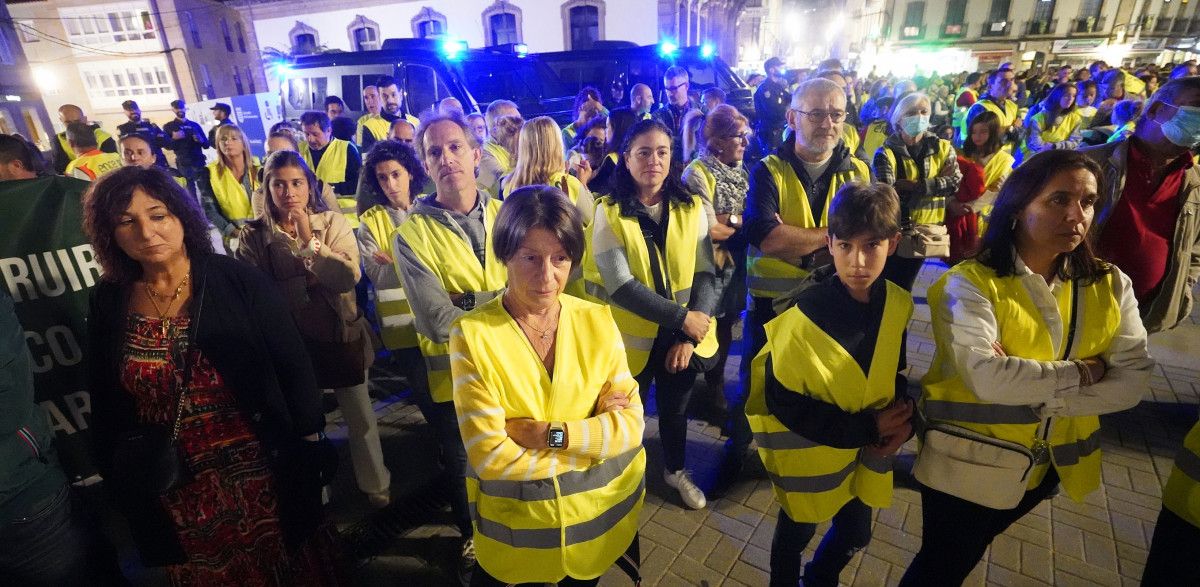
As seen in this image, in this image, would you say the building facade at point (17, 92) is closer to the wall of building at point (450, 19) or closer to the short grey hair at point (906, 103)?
the wall of building at point (450, 19)

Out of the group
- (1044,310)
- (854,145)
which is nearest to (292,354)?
(1044,310)

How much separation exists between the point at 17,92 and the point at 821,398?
42.0 meters

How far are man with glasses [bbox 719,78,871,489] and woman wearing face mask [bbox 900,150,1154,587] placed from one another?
1005mm

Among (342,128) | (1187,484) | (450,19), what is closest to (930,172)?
(1187,484)

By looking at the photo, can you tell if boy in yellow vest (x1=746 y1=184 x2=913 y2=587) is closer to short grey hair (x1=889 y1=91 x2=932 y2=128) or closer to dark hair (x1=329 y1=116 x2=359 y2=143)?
short grey hair (x1=889 y1=91 x2=932 y2=128)

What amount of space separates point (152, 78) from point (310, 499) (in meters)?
38.2

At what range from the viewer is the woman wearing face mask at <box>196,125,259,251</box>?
15.4ft

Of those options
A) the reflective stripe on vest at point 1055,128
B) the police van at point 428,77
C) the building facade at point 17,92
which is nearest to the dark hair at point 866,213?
the reflective stripe on vest at point 1055,128

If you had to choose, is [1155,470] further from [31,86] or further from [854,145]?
[31,86]

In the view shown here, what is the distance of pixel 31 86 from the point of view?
2853 cm

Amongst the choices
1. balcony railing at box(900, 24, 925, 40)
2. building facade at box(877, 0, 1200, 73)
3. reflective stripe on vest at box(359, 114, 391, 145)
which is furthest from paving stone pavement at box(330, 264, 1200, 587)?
balcony railing at box(900, 24, 925, 40)

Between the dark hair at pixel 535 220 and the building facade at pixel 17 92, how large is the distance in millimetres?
37389

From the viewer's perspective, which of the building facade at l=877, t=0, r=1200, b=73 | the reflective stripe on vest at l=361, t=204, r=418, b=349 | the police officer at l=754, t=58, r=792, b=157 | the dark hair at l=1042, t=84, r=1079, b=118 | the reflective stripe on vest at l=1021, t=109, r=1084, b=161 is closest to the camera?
the reflective stripe on vest at l=361, t=204, r=418, b=349

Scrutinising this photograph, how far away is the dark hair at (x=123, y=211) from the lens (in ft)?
5.90
